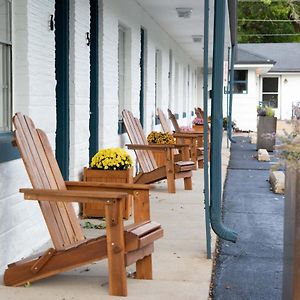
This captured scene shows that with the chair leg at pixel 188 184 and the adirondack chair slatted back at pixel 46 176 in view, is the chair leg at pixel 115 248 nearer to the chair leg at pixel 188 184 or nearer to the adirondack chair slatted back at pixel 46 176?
the adirondack chair slatted back at pixel 46 176

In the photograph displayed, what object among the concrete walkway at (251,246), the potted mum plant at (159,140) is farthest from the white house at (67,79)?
the concrete walkway at (251,246)

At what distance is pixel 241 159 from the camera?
15188 millimetres

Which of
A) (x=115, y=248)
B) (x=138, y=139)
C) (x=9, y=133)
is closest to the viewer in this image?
(x=115, y=248)

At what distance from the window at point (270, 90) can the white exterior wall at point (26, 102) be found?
29.3 metres

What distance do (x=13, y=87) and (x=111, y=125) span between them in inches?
128

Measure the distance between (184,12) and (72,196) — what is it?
727 cm

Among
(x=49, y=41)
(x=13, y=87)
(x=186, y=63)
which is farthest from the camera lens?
(x=186, y=63)

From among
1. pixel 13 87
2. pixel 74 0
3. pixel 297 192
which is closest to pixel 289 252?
pixel 297 192

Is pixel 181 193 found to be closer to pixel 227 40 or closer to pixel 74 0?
pixel 74 0

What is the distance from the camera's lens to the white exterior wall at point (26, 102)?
4820mm

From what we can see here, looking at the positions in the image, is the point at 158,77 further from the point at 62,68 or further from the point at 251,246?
the point at 251,246

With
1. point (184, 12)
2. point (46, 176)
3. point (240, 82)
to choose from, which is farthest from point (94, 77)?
point (240, 82)

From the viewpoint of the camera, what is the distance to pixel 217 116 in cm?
516

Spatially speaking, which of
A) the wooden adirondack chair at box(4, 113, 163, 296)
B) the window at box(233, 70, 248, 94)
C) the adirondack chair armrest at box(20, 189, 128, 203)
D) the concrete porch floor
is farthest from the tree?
the adirondack chair armrest at box(20, 189, 128, 203)
